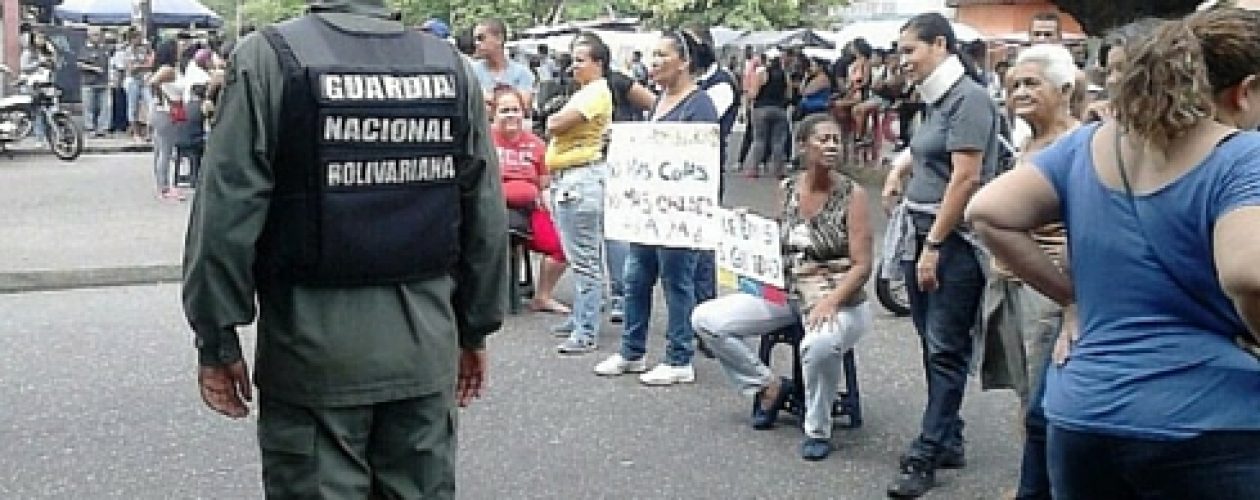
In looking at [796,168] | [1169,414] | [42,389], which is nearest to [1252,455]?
[1169,414]

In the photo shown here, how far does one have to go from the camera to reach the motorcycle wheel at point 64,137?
20047 mm

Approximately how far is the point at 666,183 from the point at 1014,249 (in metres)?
4.19

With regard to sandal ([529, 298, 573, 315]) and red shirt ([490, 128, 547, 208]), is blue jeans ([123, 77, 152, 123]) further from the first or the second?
red shirt ([490, 128, 547, 208])

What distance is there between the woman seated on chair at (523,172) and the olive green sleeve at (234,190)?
5.31 meters

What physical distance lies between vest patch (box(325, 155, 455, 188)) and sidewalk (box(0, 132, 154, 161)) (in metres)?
17.9

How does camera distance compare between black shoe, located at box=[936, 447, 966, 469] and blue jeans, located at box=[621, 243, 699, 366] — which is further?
blue jeans, located at box=[621, 243, 699, 366]

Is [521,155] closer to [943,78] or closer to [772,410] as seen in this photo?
[772,410]

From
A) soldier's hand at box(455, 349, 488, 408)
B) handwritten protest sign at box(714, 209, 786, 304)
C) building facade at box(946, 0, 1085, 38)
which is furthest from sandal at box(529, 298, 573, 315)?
building facade at box(946, 0, 1085, 38)

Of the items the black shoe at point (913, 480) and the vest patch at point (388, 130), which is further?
the black shoe at point (913, 480)

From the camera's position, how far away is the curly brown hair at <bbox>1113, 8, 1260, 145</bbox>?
271 centimetres

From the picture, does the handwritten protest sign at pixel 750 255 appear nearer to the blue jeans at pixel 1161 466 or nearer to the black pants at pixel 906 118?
the blue jeans at pixel 1161 466

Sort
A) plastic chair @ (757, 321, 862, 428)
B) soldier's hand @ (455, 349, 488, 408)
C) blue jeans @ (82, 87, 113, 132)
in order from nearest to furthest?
1. soldier's hand @ (455, 349, 488, 408)
2. plastic chair @ (757, 321, 862, 428)
3. blue jeans @ (82, 87, 113, 132)

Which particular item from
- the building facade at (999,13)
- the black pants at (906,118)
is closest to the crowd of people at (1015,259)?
the black pants at (906,118)

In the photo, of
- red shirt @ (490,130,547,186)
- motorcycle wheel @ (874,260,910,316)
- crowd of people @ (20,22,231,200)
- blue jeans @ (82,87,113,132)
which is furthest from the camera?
blue jeans @ (82,87,113,132)
